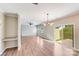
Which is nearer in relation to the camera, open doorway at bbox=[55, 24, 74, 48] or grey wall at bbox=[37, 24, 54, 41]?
open doorway at bbox=[55, 24, 74, 48]

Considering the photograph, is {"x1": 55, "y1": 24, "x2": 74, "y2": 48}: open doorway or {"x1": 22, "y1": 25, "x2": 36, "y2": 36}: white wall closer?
{"x1": 55, "y1": 24, "x2": 74, "y2": 48}: open doorway

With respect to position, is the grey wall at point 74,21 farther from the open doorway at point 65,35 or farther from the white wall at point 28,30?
the white wall at point 28,30

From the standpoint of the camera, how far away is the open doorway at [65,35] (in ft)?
8.39

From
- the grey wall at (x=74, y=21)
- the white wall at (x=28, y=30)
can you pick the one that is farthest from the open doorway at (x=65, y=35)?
the white wall at (x=28, y=30)

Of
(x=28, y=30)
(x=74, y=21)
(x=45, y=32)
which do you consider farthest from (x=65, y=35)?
(x=28, y=30)

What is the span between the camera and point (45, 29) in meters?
3.06

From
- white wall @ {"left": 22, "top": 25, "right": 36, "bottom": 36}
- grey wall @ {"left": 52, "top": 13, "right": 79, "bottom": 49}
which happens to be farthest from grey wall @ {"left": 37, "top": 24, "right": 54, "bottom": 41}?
grey wall @ {"left": 52, "top": 13, "right": 79, "bottom": 49}

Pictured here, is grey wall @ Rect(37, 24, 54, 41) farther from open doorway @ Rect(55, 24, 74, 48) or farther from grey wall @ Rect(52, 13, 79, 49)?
grey wall @ Rect(52, 13, 79, 49)

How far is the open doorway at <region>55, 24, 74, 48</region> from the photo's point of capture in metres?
2.56

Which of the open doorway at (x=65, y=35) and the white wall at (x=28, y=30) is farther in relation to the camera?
the white wall at (x=28, y=30)

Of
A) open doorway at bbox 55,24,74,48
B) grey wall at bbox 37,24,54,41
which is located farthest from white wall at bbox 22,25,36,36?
open doorway at bbox 55,24,74,48

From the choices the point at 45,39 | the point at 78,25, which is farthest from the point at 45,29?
the point at 78,25

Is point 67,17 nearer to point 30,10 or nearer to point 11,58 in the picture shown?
point 30,10

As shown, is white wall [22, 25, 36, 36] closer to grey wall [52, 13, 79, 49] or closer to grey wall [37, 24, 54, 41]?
grey wall [37, 24, 54, 41]
